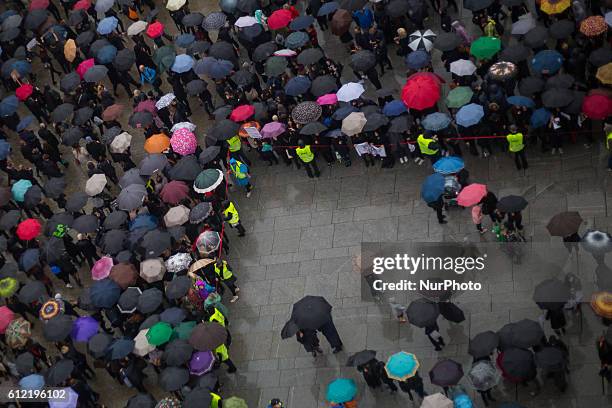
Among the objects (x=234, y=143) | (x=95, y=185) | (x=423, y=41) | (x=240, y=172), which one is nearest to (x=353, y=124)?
(x=240, y=172)

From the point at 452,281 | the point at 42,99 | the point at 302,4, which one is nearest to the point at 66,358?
the point at 452,281

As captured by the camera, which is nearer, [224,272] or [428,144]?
[224,272]

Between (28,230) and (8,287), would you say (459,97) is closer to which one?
(28,230)

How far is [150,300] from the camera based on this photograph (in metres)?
25.3

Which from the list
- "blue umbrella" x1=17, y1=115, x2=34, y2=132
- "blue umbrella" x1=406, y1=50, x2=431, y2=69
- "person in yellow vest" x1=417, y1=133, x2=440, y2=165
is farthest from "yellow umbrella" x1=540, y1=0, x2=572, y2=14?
"blue umbrella" x1=17, y1=115, x2=34, y2=132

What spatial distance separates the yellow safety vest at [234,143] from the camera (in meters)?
29.0

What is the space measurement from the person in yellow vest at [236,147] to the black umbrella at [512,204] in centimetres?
861

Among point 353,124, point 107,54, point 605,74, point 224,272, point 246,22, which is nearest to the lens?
point 605,74

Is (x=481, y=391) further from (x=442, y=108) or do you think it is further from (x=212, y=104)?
(x=212, y=104)

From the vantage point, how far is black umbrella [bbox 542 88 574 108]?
25.1 metres

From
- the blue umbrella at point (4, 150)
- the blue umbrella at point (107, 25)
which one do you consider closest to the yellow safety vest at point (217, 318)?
the blue umbrella at point (4, 150)

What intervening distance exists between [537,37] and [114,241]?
42.8ft

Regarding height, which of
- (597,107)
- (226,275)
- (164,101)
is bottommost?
(226,275)

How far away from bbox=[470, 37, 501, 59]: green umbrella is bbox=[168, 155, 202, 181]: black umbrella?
8.66 meters
